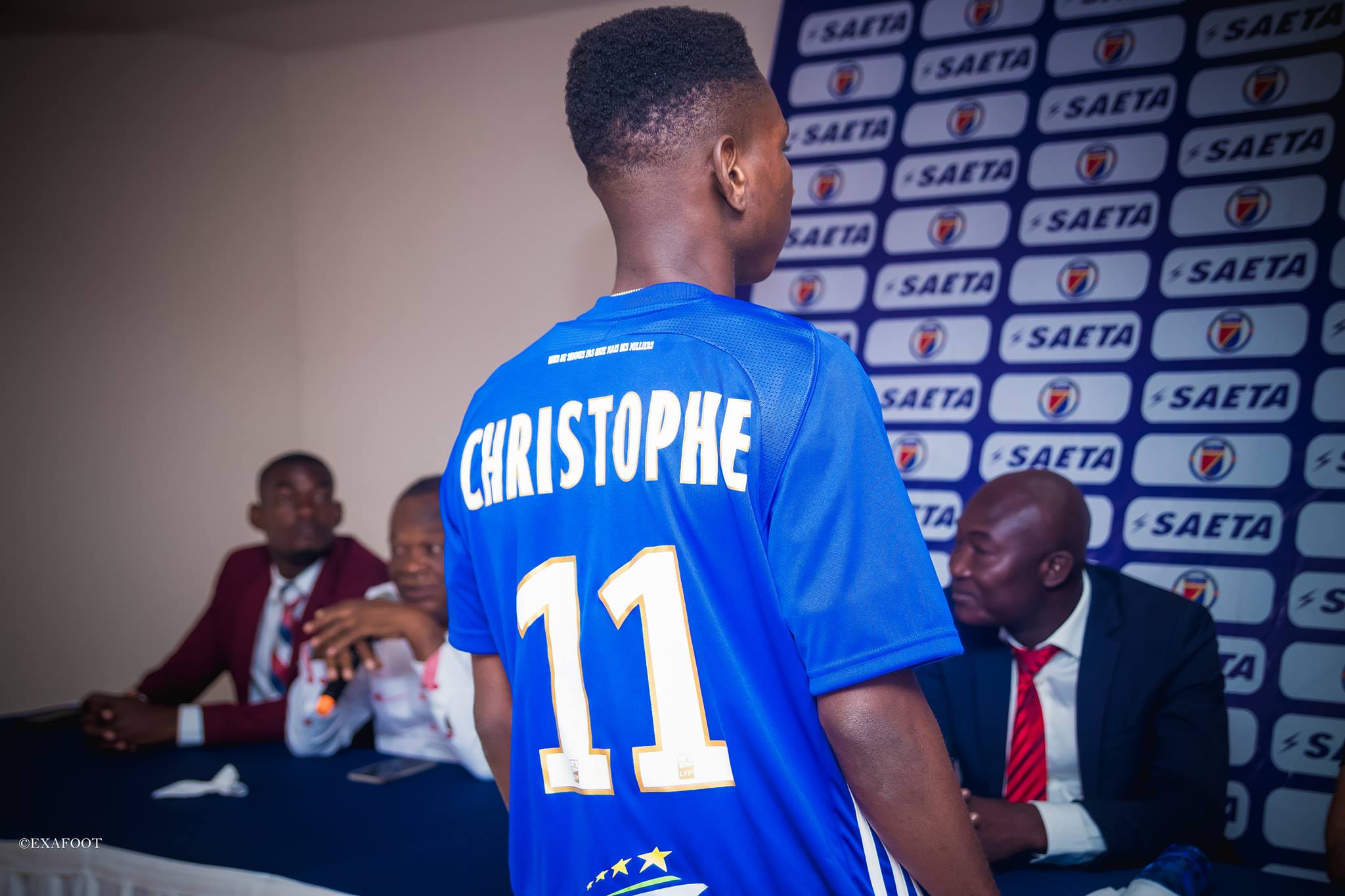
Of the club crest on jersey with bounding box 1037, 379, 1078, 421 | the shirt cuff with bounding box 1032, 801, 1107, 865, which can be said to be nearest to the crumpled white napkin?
the shirt cuff with bounding box 1032, 801, 1107, 865

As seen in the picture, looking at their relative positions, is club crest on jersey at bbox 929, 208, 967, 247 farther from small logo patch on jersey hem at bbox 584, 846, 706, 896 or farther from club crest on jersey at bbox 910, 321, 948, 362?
small logo patch on jersey hem at bbox 584, 846, 706, 896

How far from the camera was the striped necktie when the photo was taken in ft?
8.85

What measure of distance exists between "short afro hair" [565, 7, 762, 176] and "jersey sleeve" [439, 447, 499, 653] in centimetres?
34

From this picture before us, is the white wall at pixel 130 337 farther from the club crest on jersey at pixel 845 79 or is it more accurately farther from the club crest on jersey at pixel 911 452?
the club crest on jersey at pixel 911 452

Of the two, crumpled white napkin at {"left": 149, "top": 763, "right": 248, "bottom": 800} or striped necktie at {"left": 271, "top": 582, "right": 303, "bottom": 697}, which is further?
striped necktie at {"left": 271, "top": 582, "right": 303, "bottom": 697}

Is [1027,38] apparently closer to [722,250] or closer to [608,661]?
[722,250]

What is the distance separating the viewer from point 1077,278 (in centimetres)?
253

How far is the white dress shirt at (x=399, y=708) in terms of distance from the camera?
2021 millimetres

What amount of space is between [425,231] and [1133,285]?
2632mm

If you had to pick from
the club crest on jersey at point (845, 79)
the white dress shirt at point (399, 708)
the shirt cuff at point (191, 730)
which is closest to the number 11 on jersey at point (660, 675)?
the white dress shirt at point (399, 708)

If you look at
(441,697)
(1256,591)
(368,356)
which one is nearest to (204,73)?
(368,356)

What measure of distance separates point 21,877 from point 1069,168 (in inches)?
106

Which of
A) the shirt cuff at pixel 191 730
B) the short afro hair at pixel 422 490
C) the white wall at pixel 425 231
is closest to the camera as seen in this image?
the shirt cuff at pixel 191 730

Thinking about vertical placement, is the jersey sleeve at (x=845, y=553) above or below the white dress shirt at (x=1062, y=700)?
above
